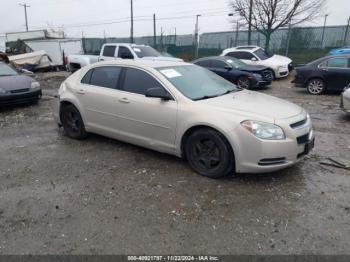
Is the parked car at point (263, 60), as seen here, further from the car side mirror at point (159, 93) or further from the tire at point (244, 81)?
the car side mirror at point (159, 93)

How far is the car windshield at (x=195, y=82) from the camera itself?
4789 mm

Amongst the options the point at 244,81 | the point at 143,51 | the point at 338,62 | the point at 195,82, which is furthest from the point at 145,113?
the point at 143,51

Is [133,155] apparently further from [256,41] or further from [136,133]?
[256,41]

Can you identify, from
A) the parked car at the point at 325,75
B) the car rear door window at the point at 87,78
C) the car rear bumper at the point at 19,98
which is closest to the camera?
the car rear door window at the point at 87,78

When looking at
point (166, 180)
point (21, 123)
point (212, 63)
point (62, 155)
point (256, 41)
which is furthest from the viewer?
point (256, 41)

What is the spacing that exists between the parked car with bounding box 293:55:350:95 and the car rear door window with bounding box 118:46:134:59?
22.5 feet

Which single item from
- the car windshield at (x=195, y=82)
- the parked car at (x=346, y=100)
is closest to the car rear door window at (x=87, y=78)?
the car windshield at (x=195, y=82)

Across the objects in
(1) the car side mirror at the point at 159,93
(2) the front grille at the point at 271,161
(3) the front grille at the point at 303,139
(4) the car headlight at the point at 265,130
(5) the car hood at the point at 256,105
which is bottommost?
(2) the front grille at the point at 271,161

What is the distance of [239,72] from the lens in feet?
41.0

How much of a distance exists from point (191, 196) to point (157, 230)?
31.1 inches

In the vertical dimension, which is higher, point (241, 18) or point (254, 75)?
point (241, 18)

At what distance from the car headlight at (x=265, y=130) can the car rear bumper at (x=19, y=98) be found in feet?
23.5

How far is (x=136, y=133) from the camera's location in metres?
5.10

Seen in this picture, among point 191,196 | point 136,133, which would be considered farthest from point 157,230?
point 136,133
